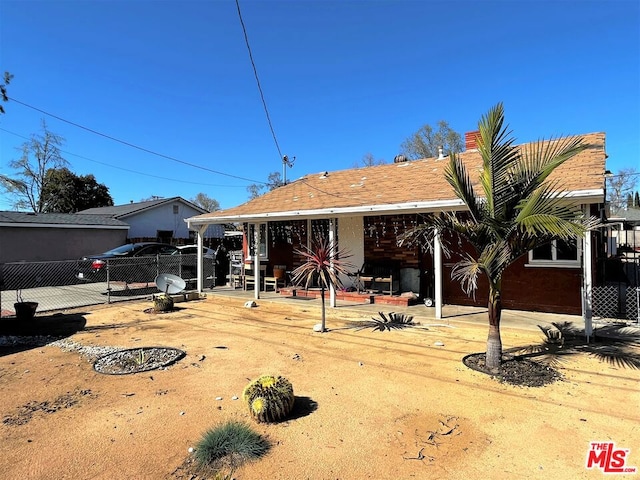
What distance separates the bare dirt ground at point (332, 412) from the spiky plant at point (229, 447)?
115 millimetres

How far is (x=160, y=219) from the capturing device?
Answer: 2400 centimetres

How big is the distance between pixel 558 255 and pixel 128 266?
560 inches

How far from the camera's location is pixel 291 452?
333cm

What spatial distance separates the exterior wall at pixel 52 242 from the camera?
55.0 feet

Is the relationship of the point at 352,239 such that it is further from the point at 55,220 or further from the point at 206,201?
the point at 206,201

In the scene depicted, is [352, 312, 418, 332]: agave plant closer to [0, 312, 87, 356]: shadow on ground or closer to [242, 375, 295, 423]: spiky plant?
[242, 375, 295, 423]: spiky plant

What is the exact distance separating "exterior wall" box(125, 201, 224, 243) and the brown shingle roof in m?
11.0

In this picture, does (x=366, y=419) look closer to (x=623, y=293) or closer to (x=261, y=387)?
(x=261, y=387)

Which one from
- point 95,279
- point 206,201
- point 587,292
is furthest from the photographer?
point 206,201

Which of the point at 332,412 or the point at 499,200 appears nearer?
the point at 332,412

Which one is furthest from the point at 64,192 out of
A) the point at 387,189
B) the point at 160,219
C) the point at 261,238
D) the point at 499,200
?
the point at 499,200

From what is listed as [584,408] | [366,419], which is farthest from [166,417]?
[584,408]

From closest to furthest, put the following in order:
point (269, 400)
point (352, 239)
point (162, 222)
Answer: point (269, 400)
point (352, 239)
point (162, 222)

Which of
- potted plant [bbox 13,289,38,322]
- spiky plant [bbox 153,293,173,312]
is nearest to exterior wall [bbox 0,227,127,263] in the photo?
potted plant [bbox 13,289,38,322]
